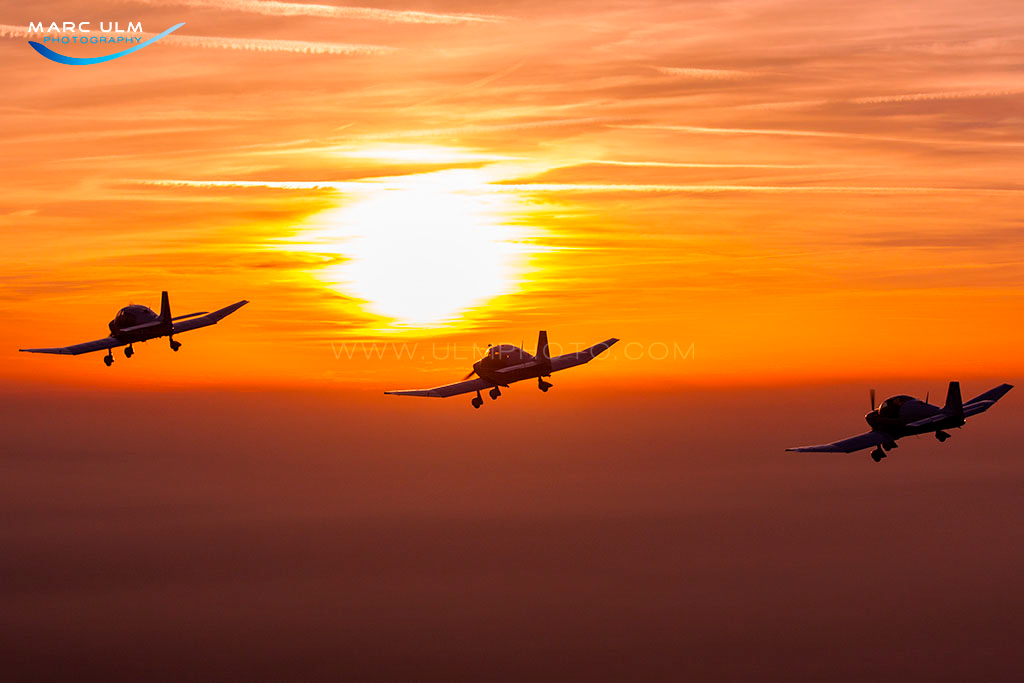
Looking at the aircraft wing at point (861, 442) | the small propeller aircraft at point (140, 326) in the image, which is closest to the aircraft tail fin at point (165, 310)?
the small propeller aircraft at point (140, 326)

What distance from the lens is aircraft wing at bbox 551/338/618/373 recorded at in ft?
291

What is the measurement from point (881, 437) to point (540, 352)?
103ft

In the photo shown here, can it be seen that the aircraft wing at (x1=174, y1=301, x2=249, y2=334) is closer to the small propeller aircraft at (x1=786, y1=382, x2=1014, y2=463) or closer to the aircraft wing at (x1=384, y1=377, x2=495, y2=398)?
the aircraft wing at (x1=384, y1=377, x2=495, y2=398)

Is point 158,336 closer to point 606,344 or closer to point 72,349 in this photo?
point 72,349

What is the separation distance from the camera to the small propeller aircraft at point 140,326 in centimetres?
8844

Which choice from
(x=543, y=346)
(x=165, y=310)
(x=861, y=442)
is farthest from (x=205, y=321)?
(x=861, y=442)

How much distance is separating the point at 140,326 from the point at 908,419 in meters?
69.3

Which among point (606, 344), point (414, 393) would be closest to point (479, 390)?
point (414, 393)

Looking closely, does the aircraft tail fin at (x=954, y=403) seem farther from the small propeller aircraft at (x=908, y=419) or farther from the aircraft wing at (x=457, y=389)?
the aircraft wing at (x=457, y=389)

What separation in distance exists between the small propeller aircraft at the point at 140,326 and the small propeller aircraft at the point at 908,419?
188 feet

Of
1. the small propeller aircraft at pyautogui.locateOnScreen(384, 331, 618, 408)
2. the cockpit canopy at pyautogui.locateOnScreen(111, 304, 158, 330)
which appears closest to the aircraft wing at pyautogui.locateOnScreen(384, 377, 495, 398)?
the small propeller aircraft at pyautogui.locateOnScreen(384, 331, 618, 408)

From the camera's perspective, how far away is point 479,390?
289 feet

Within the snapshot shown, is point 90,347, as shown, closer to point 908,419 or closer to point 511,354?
point 511,354

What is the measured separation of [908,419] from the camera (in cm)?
8519
